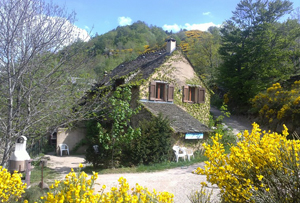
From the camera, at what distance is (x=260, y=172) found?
373 cm

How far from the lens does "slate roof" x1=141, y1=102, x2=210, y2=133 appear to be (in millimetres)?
13336

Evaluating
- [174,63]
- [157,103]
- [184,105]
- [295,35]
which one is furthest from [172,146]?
[295,35]

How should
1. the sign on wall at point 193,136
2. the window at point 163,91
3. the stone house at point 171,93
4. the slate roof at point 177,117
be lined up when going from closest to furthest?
the sign on wall at point 193,136, the slate roof at point 177,117, the stone house at point 171,93, the window at point 163,91

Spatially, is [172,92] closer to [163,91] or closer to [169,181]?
[163,91]

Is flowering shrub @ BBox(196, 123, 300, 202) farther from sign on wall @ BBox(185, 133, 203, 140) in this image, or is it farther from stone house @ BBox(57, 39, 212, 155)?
sign on wall @ BBox(185, 133, 203, 140)

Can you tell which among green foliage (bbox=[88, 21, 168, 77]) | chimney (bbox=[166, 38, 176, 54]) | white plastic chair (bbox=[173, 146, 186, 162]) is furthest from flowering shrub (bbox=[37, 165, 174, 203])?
green foliage (bbox=[88, 21, 168, 77])

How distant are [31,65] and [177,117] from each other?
10005 millimetres

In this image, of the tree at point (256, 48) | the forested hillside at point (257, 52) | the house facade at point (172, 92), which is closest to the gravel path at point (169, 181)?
the house facade at point (172, 92)

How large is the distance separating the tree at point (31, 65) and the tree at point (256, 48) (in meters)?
19.0

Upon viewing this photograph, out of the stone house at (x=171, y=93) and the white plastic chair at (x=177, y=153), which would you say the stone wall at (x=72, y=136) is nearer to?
the stone house at (x=171, y=93)

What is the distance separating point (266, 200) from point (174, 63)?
45.9 ft

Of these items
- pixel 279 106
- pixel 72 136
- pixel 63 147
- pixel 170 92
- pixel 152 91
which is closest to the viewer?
pixel 152 91

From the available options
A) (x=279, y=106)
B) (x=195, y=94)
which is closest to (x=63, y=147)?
(x=195, y=94)

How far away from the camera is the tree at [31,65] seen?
543 centimetres
